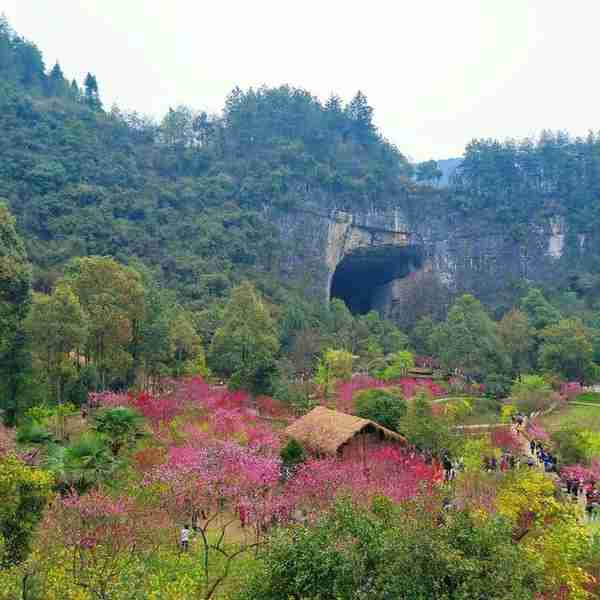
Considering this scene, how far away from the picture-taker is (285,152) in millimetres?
65500

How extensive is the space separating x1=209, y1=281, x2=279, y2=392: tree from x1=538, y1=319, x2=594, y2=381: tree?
20.4 metres

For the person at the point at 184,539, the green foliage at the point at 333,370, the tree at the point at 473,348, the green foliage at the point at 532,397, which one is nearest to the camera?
the person at the point at 184,539

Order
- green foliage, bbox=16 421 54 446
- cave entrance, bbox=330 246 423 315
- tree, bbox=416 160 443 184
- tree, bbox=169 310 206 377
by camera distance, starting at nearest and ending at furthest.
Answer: green foliage, bbox=16 421 54 446
tree, bbox=169 310 206 377
cave entrance, bbox=330 246 423 315
tree, bbox=416 160 443 184

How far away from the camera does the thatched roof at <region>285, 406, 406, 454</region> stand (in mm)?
19953

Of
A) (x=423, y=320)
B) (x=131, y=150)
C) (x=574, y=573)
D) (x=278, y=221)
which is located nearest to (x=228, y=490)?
(x=574, y=573)

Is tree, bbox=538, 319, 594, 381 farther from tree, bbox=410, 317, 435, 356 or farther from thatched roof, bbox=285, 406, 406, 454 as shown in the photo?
thatched roof, bbox=285, 406, 406, 454

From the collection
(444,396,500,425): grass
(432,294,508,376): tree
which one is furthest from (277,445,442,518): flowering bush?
(432,294,508,376): tree

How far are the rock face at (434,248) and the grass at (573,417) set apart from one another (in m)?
29.1

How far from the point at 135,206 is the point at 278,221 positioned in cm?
1609

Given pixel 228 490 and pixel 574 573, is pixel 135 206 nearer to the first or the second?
pixel 228 490

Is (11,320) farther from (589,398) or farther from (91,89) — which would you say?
(91,89)

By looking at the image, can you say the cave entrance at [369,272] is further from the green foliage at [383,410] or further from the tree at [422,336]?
the green foliage at [383,410]

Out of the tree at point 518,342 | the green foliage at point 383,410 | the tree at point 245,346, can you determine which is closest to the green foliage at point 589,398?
the tree at point 518,342

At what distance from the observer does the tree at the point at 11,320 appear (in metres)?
22.9
